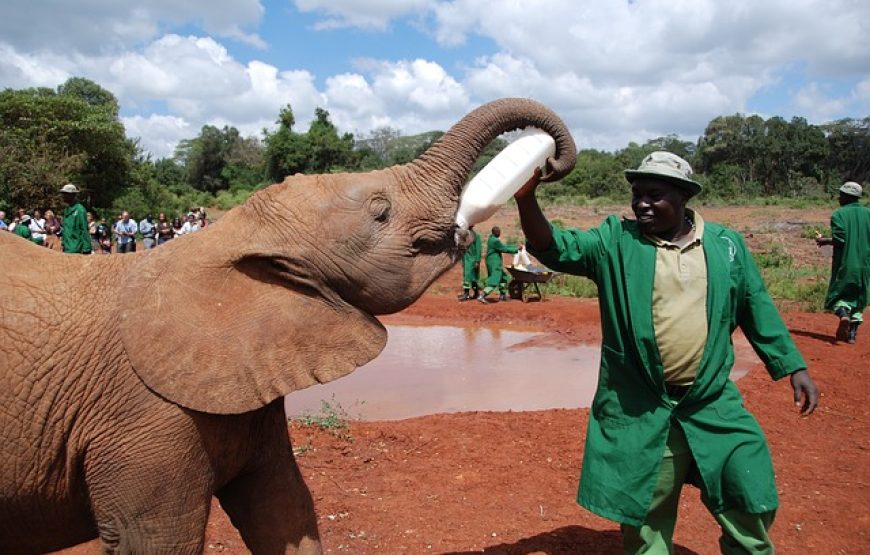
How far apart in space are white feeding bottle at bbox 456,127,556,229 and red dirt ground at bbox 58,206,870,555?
2279 millimetres

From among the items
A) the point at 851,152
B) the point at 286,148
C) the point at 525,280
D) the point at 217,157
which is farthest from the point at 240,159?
the point at 525,280

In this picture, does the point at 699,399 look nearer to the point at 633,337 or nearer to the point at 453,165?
the point at 633,337

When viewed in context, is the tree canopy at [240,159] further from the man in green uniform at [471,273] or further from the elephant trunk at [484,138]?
the elephant trunk at [484,138]

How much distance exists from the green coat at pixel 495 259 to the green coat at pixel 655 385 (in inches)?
487

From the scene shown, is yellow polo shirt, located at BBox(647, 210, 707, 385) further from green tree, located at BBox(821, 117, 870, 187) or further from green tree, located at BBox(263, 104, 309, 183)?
green tree, located at BBox(821, 117, 870, 187)

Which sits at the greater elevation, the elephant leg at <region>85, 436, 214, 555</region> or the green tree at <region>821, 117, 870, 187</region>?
the green tree at <region>821, 117, 870, 187</region>

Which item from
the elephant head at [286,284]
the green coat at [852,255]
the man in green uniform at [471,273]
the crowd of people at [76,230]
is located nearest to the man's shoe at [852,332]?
the green coat at [852,255]

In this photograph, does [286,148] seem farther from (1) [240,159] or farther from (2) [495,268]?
(2) [495,268]

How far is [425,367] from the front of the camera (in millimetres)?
10141

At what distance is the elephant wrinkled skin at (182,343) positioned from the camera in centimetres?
244

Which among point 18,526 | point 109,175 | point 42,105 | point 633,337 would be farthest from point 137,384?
point 109,175

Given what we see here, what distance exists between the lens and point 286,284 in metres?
2.59

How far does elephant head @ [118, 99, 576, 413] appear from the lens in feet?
8.00

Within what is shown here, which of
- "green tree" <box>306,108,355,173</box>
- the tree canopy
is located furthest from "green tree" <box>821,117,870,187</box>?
"green tree" <box>306,108,355,173</box>
